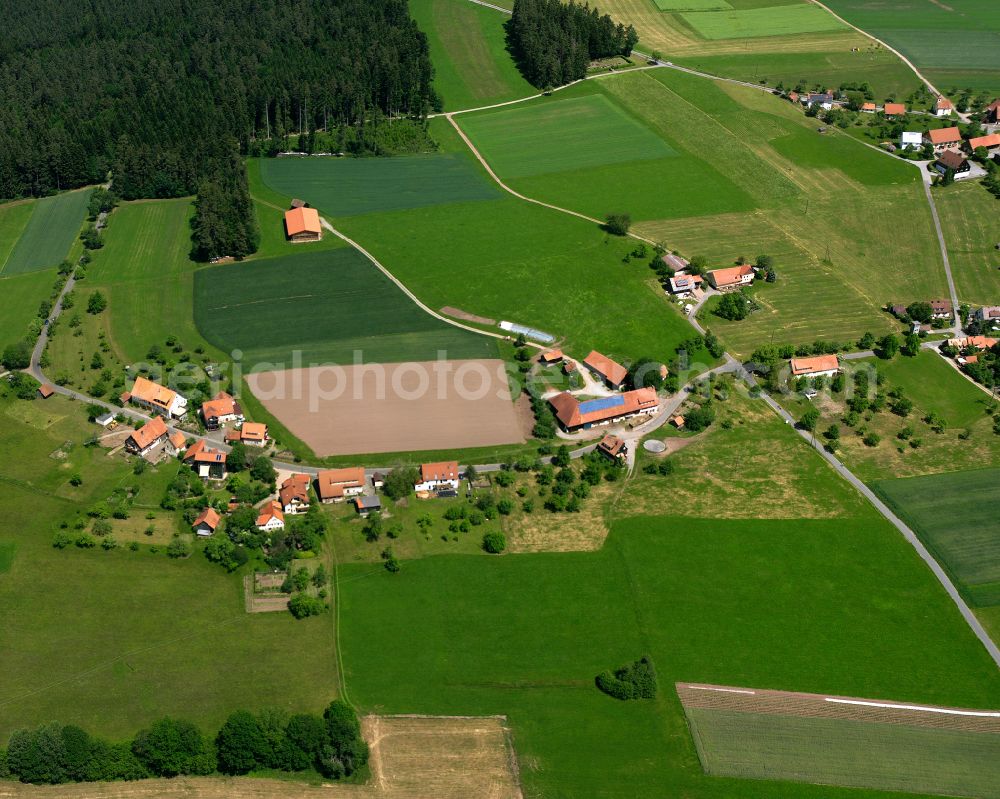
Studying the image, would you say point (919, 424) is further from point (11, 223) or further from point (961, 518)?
point (11, 223)

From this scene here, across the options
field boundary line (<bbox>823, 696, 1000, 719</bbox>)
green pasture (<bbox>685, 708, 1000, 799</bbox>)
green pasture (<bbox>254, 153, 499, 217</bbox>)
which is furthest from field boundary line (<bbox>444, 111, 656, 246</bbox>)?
green pasture (<bbox>685, 708, 1000, 799</bbox>)

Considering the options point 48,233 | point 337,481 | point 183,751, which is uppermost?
point 48,233

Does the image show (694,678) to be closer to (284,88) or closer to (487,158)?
(487,158)

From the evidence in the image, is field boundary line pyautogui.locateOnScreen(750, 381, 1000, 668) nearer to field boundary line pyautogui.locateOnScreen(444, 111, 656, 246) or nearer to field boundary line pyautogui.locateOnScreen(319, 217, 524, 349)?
field boundary line pyautogui.locateOnScreen(319, 217, 524, 349)

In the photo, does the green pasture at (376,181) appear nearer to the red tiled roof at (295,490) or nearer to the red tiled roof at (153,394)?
the red tiled roof at (153,394)

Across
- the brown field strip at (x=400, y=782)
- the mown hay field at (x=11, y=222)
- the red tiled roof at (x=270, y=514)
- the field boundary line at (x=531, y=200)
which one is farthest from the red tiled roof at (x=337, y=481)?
the mown hay field at (x=11, y=222)

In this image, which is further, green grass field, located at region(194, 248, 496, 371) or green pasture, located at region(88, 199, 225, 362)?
green pasture, located at region(88, 199, 225, 362)

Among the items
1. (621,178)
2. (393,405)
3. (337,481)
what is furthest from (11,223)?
(621,178)
